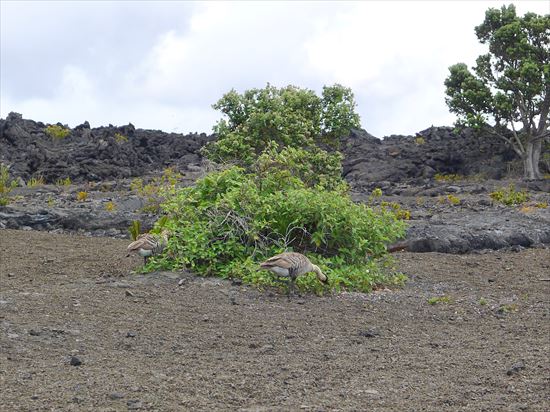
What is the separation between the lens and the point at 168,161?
1487 inches

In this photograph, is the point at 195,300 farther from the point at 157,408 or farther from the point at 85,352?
the point at 157,408

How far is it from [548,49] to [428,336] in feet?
96.3

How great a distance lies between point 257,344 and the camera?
23.9 ft

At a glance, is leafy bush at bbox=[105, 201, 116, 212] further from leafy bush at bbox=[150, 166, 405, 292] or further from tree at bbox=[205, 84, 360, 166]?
leafy bush at bbox=[150, 166, 405, 292]

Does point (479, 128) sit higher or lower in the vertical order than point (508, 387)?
higher

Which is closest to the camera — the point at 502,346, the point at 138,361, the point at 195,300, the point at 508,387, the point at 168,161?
the point at 508,387

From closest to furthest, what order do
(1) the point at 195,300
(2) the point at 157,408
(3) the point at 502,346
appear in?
1. (2) the point at 157,408
2. (3) the point at 502,346
3. (1) the point at 195,300

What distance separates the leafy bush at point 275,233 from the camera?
10.3m

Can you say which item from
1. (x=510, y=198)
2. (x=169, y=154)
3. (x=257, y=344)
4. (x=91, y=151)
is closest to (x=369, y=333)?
(x=257, y=344)

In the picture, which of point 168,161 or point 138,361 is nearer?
point 138,361

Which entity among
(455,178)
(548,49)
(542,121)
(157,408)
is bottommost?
(157,408)

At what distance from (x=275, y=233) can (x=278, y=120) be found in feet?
25.6

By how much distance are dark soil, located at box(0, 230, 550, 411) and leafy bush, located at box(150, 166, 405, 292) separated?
0.43m

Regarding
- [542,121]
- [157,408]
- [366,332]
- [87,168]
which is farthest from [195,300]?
[542,121]
